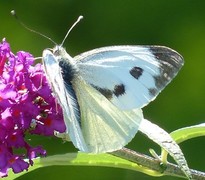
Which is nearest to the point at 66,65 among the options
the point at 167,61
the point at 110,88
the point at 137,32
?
the point at 110,88

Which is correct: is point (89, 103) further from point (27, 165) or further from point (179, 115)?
point (179, 115)

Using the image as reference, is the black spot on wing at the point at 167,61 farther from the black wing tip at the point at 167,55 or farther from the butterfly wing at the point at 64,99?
the butterfly wing at the point at 64,99

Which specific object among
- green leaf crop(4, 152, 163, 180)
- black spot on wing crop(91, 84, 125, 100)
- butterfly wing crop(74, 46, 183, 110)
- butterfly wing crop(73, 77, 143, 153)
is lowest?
green leaf crop(4, 152, 163, 180)

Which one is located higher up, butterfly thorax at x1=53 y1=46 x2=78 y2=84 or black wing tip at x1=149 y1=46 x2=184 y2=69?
black wing tip at x1=149 y1=46 x2=184 y2=69

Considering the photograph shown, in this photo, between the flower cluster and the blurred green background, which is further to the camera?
the blurred green background

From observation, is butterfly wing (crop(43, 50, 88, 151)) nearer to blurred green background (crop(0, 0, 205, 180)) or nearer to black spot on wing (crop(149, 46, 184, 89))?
black spot on wing (crop(149, 46, 184, 89))

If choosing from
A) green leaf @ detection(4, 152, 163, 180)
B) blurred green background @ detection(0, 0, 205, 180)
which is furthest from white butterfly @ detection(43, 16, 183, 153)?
blurred green background @ detection(0, 0, 205, 180)

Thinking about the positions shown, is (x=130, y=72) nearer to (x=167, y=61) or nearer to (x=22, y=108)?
(x=167, y=61)

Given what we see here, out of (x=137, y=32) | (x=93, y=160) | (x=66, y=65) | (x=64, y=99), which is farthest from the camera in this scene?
(x=137, y=32)
